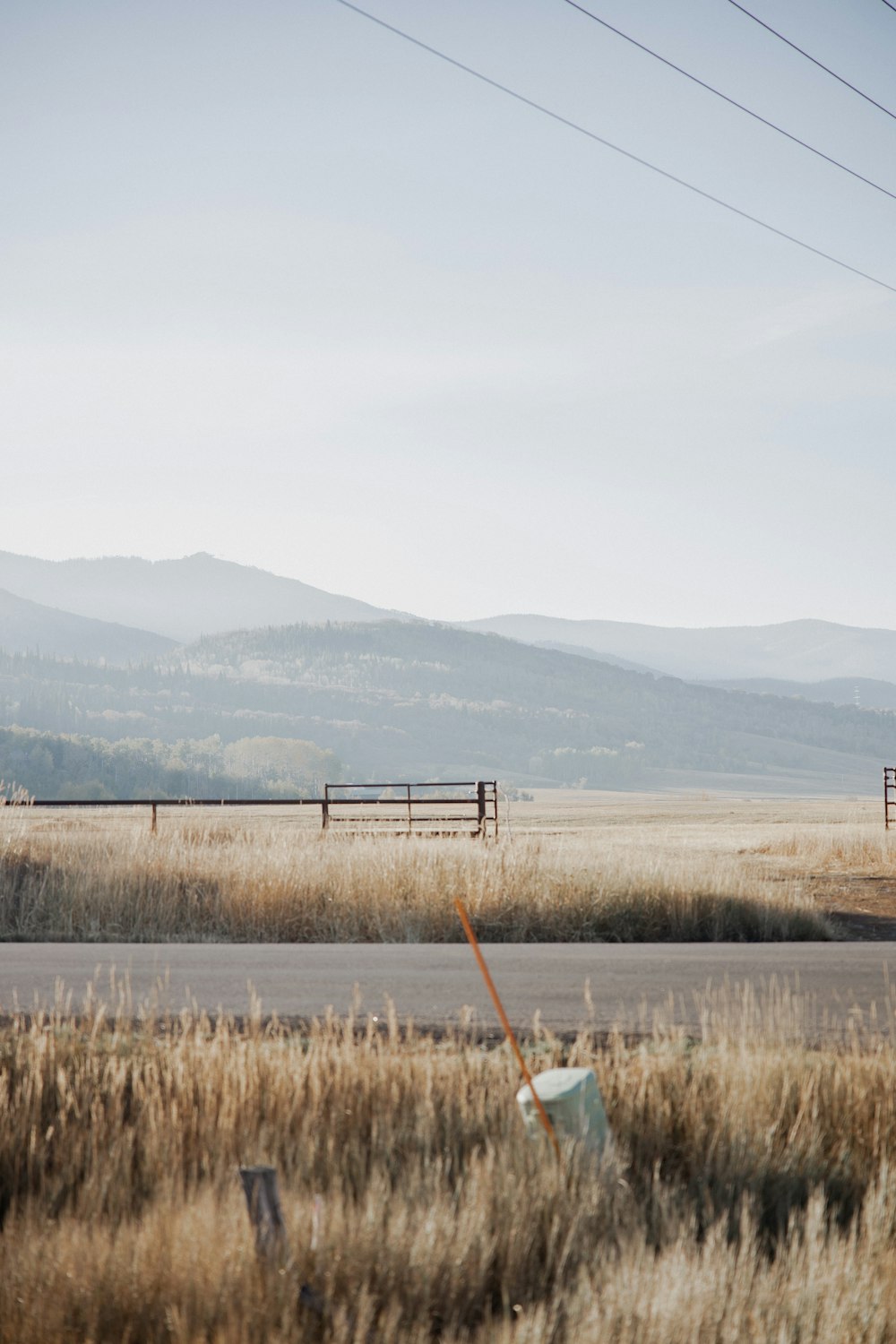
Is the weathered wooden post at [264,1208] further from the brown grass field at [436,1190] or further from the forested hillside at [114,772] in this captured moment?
the forested hillside at [114,772]

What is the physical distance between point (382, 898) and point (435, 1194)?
11600mm

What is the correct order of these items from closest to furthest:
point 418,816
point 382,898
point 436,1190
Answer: point 436,1190
point 382,898
point 418,816

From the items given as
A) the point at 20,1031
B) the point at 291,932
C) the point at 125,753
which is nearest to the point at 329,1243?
the point at 20,1031

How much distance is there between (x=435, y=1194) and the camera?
525cm

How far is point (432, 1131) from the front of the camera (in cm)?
611

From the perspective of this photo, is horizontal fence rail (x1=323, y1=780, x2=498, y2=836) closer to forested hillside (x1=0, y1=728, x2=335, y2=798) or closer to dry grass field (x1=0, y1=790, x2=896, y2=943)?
dry grass field (x1=0, y1=790, x2=896, y2=943)

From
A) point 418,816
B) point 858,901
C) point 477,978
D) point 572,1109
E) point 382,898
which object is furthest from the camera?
point 418,816

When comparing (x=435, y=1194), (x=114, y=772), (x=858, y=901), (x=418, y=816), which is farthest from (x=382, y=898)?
(x=114, y=772)

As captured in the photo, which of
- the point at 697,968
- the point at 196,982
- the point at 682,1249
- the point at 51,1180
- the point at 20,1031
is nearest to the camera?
the point at 682,1249

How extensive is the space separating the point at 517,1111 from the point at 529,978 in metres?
5.45

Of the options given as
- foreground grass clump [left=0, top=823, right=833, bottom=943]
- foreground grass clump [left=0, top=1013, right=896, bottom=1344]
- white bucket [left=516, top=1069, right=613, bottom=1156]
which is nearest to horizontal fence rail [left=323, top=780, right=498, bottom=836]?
foreground grass clump [left=0, top=823, right=833, bottom=943]

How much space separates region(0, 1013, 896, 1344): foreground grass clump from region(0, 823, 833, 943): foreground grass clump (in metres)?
8.23

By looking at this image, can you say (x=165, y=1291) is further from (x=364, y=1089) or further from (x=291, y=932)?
(x=291, y=932)

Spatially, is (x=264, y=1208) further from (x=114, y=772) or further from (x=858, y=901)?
(x=114, y=772)
